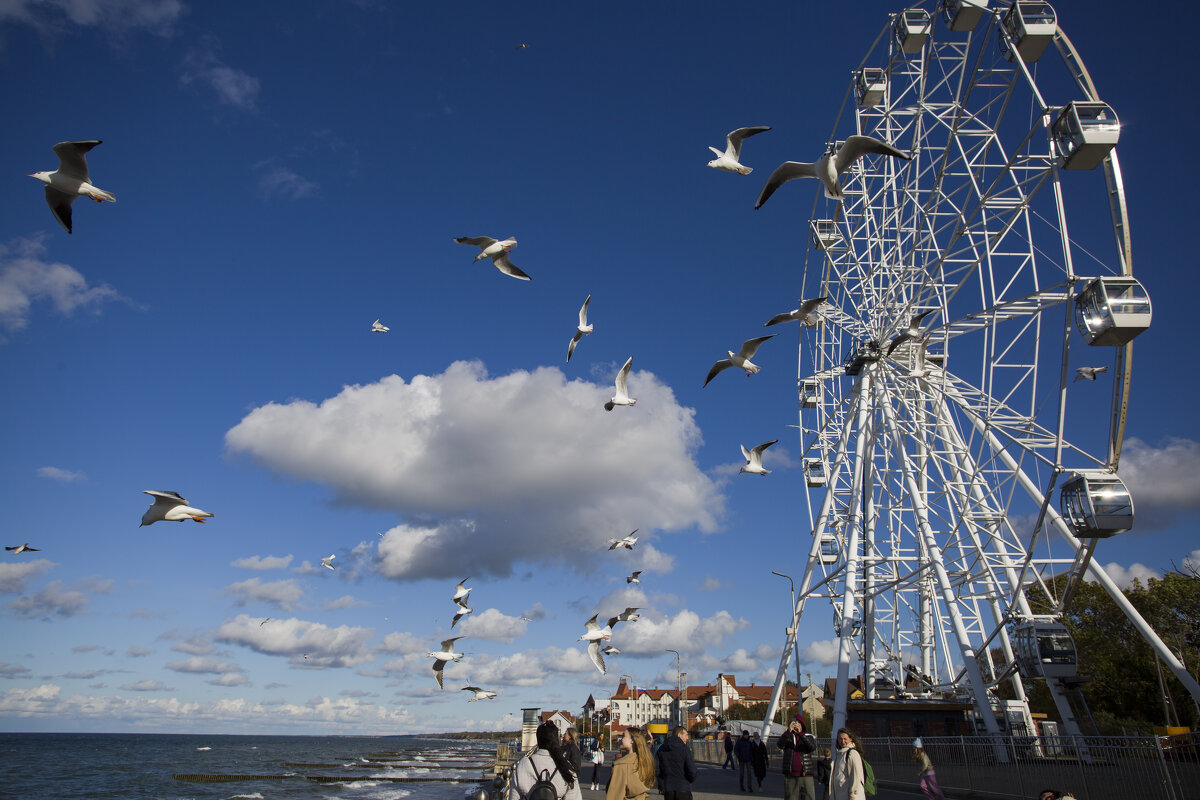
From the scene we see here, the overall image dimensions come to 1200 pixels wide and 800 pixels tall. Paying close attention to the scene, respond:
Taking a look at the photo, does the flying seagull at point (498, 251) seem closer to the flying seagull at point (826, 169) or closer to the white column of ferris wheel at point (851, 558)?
the flying seagull at point (826, 169)

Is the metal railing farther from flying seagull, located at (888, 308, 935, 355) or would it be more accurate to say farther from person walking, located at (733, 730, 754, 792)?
flying seagull, located at (888, 308, 935, 355)

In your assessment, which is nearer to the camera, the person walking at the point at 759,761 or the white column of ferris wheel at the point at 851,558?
the person walking at the point at 759,761

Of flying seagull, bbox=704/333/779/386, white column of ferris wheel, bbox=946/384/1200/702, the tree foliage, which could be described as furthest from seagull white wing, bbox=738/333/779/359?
the tree foliage

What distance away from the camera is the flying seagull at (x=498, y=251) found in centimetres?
1471

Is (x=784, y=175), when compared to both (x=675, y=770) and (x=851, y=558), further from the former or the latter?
(x=851, y=558)

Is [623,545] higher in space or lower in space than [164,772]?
higher

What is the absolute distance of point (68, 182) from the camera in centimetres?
1178

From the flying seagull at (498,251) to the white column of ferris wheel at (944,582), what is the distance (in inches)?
669

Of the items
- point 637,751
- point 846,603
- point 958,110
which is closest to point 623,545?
point 846,603

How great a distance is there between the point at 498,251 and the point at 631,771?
30.4ft

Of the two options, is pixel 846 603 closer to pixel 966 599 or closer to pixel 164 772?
pixel 966 599

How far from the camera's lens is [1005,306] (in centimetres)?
2122

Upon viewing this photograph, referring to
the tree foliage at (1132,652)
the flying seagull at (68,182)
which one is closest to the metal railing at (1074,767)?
the flying seagull at (68,182)

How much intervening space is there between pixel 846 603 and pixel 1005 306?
10.4m
